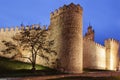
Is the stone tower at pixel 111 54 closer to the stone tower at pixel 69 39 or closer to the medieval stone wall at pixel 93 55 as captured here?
the medieval stone wall at pixel 93 55

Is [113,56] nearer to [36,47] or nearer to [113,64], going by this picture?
[113,64]

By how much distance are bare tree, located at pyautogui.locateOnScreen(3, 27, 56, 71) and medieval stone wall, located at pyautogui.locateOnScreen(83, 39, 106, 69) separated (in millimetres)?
9304

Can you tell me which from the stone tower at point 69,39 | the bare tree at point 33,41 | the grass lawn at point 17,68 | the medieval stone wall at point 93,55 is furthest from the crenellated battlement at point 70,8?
the medieval stone wall at point 93,55

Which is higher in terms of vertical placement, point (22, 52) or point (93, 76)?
point (22, 52)

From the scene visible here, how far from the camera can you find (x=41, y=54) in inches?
1727

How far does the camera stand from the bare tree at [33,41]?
42344 mm

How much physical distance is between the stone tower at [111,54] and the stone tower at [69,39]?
19.6 meters

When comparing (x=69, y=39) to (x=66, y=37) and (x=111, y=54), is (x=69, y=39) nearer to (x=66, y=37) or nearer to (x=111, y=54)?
(x=66, y=37)

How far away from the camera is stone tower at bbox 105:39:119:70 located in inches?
2371

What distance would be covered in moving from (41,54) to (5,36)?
6.12m

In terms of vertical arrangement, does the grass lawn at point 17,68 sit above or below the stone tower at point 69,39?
below

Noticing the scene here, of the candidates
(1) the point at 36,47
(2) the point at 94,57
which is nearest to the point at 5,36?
(1) the point at 36,47

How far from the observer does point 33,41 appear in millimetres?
42406

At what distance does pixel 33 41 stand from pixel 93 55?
1545cm
